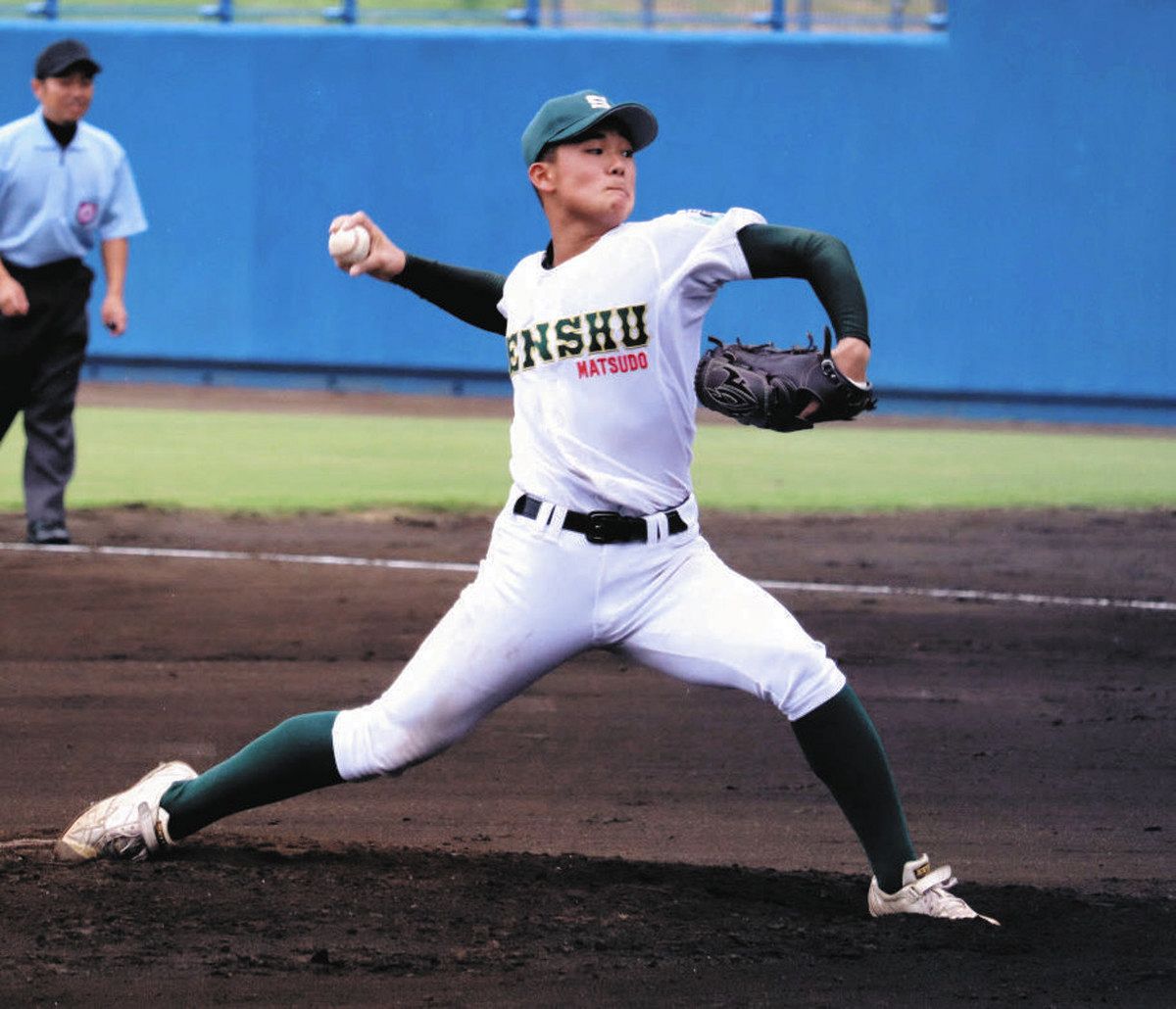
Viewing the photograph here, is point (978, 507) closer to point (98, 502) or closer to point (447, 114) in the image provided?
point (98, 502)

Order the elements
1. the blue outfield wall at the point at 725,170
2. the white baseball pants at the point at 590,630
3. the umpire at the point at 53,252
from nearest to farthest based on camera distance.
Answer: the white baseball pants at the point at 590,630 → the umpire at the point at 53,252 → the blue outfield wall at the point at 725,170

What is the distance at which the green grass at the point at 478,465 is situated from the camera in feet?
37.7

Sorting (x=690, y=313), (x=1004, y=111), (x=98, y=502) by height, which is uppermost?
(x=1004, y=111)

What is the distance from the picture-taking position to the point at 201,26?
17.6m

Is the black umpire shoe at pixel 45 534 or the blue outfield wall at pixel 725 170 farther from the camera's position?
the blue outfield wall at pixel 725 170

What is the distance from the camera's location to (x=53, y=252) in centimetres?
906

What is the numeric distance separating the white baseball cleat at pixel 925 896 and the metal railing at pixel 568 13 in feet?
44.4

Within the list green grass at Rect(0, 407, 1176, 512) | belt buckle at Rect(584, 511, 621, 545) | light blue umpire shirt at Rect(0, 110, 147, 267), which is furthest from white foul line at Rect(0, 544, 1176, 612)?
belt buckle at Rect(584, 511, 621, 545)

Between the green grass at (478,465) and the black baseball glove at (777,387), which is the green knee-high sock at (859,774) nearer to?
the black baseball glove at (777,387)

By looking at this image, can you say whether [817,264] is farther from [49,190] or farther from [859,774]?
[49,190]

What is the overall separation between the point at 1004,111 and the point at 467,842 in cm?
1274

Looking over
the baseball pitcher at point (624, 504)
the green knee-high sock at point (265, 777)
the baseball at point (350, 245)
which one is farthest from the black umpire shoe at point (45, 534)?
the baseball pitcher at point (624, 504)

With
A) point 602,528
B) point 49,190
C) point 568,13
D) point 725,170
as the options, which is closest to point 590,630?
point 602,528

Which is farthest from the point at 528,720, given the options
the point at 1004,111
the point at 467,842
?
the point at 1004,111
